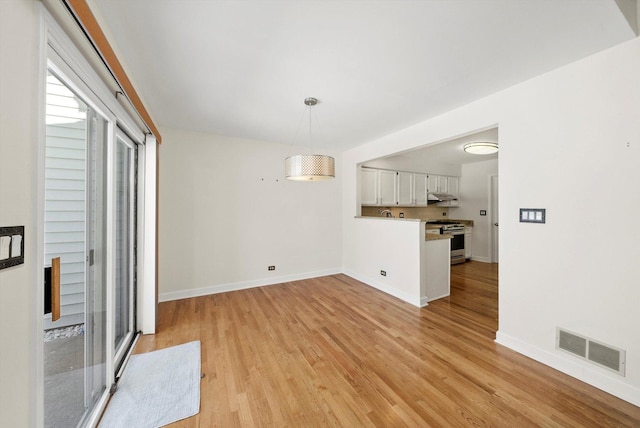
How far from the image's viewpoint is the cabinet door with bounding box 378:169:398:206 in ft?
16.6

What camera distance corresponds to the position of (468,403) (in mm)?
1689

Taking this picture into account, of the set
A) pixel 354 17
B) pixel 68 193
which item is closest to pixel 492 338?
pixel 354 17

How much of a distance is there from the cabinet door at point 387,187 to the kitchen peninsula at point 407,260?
3.18ft

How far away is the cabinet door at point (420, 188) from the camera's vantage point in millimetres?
5686

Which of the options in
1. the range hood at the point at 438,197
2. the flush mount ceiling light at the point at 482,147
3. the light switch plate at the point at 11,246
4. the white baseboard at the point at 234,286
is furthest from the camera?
the range hood at the point at 438,197

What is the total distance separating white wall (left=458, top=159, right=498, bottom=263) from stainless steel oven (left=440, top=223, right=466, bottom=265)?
59 cm

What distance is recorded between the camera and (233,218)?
4.06 m

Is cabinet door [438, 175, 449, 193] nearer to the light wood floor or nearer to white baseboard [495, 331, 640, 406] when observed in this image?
the light wood floor

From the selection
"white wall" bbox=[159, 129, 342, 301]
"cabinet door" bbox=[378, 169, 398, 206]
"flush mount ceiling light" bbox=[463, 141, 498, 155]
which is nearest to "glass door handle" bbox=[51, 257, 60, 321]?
"white wall" bbox=[159, 129, 342, 301]

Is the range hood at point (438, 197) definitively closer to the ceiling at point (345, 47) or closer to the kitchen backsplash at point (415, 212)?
the kitchen backsplash at point (415, 212)

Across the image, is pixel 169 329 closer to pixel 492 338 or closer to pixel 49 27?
pixel 49 27

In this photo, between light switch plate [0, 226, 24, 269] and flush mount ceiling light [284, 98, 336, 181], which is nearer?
light switch plate [0, 226, 24, 269]

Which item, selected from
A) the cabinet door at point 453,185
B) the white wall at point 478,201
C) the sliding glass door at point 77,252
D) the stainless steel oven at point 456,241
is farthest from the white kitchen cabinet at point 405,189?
the sliding glass door at point 77,252

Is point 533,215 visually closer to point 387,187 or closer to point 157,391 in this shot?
point 387,187
